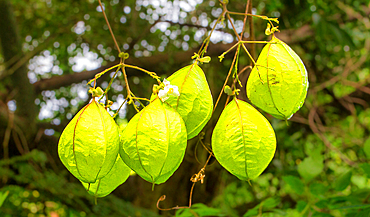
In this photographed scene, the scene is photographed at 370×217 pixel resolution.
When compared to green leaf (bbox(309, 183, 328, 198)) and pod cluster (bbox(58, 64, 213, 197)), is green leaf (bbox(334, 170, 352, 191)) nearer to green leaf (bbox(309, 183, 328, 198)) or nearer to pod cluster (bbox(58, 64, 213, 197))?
green leaf (bbox(309, 183, 328, 198))

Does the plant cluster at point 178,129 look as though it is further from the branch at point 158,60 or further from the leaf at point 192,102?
the branch at point 158,60

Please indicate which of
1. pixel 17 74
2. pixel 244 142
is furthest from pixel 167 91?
pixel 17 74

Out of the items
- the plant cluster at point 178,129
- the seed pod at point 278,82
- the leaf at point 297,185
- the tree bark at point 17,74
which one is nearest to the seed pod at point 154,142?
the plant cluster at point 178,129

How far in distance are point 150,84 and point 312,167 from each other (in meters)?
1.40

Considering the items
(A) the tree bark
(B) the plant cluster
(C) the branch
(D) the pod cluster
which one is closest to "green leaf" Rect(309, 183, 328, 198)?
(B) the plant cluster

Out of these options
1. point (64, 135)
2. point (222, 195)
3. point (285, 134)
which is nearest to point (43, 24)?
point (222, 195)

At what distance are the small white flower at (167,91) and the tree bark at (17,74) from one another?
1614mm

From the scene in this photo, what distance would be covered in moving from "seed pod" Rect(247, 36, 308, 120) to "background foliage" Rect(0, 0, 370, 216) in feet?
3.38

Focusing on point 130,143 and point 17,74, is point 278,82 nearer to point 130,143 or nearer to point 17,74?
point 130,143

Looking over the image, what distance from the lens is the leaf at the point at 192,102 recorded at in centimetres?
52

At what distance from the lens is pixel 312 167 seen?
1.02m

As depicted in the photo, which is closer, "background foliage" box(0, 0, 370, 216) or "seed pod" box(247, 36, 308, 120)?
"seed pod" box(247, 36, 308, 120)

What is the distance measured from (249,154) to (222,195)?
5.30 feet

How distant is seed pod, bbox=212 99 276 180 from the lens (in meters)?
0.49
